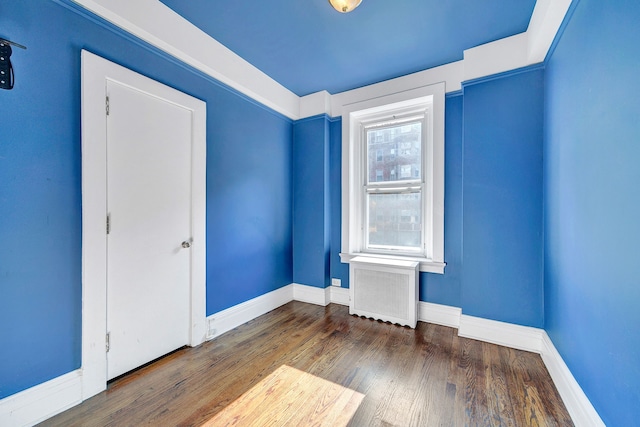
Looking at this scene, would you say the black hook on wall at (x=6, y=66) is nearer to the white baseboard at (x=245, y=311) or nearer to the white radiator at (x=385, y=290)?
the white baseboard at (x=245, y=311)

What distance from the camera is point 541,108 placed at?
7.31 feet

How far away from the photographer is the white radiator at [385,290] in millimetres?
2756

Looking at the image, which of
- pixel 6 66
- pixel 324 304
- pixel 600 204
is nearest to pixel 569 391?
pixel 600 204

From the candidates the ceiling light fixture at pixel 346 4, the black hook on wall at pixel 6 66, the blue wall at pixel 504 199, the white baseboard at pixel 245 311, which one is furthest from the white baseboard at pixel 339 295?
the black hook on wall at pixel 6 66

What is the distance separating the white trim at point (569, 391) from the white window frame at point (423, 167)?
109cm

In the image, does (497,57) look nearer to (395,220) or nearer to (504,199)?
(504,199)

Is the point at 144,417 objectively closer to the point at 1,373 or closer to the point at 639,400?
the point at 1,373

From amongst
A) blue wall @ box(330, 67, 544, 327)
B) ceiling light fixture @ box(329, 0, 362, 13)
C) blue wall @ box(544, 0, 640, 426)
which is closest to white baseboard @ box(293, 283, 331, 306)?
blue wall @ box(330, 67, 544, 327)

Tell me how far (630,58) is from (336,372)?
7.99 ft

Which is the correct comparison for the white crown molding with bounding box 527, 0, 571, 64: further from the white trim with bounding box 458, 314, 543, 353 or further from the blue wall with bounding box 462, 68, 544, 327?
the white trim with bounding box 458, 314, 543, 353

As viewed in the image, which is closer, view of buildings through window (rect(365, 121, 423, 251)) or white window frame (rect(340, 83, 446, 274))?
white window frame (rect(340, 83, 446, 274))

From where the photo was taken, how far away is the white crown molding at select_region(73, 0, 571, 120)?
180cm

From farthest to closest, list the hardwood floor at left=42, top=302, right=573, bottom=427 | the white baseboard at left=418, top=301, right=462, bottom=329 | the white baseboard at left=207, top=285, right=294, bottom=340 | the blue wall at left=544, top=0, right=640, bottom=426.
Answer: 1. the white baseboard at left=418, top=301, right=462, bottom=329
2. the white baseboard at left=207, top=285, right=294, bottom=340
3. the hardwood floor at left=42, top=302, right=573, bottom=427
4. the blue wall at left=544, top=0, right=640, bottom=426

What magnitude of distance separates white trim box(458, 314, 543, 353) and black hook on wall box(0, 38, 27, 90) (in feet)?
12.5
